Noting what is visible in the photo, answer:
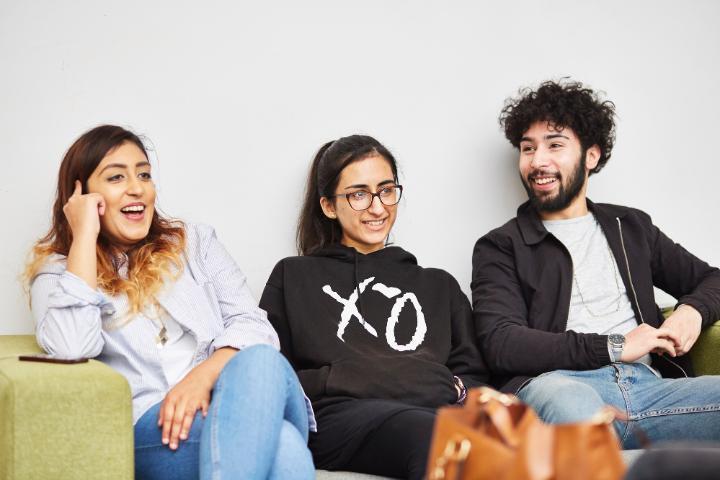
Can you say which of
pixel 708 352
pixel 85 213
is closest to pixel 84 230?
pixel 85 213

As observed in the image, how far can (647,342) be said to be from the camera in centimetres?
242

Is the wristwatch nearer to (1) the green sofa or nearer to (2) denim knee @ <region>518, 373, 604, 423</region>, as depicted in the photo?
(2) denim knee @ <region>518, 373, 604, 423</region>

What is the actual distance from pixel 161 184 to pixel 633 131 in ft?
5.53

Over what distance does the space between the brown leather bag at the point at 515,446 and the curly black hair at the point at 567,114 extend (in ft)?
5.55

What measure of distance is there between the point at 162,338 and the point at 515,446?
47.2 inches

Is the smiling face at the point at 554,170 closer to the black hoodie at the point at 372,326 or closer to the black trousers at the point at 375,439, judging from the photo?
the black hoodie at the point at 372,326

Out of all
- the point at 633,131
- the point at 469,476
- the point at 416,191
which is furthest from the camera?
the point at 633,131

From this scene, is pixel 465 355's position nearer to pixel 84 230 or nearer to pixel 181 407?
pixel 181 407

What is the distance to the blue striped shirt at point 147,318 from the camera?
2.02 meters

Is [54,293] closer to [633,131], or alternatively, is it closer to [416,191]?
[416,191]

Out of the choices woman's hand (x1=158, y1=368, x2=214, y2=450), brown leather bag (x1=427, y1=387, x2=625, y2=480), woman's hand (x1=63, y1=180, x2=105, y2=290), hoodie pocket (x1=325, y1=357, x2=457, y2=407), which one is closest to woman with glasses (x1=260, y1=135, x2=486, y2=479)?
hoodie pocket (x1=325, y1=357, x2=457, y2=407)

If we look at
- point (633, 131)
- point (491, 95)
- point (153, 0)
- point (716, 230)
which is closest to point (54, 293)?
point (153, 0)

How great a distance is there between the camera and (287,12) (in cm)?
292

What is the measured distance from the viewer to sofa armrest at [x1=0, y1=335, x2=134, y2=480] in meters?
1.66
